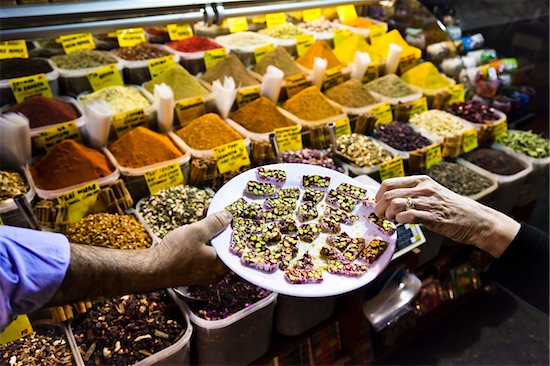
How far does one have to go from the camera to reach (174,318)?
125 centimetres

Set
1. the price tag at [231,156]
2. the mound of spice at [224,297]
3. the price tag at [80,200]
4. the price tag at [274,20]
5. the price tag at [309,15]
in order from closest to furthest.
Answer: the mound of spice at [224,297], the price tag at [80,200], the price tag at [231,156], the price tag at [274,20], the price tag at [309,15]

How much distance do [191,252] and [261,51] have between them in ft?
4.67

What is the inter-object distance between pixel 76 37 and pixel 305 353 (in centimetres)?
167

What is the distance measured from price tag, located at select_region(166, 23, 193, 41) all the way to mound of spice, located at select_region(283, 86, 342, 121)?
2.37 feet

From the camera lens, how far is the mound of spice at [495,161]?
1.97 meters

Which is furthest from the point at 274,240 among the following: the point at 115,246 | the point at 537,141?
the point at 537,141

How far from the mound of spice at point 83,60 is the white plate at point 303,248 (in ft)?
3.49

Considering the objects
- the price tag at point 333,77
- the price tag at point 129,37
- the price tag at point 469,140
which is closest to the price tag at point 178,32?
the price tag at point 129,37

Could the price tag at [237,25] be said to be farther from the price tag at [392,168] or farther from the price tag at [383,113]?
the price tag at [392,168]

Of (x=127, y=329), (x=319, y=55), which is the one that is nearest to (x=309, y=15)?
(x=319, y=55)

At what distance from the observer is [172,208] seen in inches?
57.4

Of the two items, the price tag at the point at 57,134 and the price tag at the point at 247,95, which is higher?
the price tag at the point at 57,134

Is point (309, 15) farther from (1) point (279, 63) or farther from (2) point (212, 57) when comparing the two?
(2) point (212, 57)

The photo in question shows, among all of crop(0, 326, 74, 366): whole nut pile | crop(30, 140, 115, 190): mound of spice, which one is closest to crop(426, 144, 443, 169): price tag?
crop(30, 140, 115, 190): mound of spice
